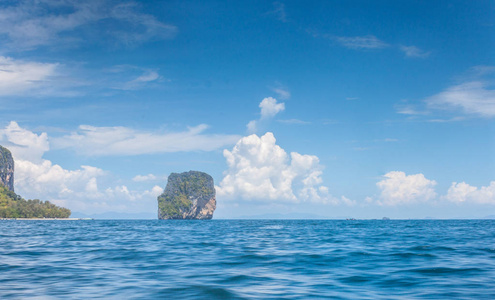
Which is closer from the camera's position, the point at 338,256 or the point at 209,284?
the point at 209,284

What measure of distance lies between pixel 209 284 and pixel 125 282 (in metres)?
3.48

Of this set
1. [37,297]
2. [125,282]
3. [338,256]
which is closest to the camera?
[37,297]

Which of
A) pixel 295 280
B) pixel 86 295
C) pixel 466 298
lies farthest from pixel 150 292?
pixel 466 298

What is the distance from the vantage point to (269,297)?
13.3 meters

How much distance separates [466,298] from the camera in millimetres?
13250

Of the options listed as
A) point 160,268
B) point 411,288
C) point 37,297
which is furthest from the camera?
point 160,268

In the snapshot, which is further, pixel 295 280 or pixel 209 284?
pixel 295 280

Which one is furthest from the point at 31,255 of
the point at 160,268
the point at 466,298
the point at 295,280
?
the point at 466,298

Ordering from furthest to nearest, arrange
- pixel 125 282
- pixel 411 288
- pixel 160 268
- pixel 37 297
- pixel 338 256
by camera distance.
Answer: pixel 338 256 → pixel 160 268 → pixel 125 282 → pixel 411 288 → pixel 37 297

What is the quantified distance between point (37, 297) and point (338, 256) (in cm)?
1730

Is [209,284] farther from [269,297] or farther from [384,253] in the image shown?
[384,253]

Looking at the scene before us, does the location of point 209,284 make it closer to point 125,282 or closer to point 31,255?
point 125,282

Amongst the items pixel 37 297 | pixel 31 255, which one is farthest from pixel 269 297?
pixel 31 255

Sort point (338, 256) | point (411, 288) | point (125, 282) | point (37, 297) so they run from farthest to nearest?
point (338, 256), point (125, 282), point (411, 288), point (37, 297)
